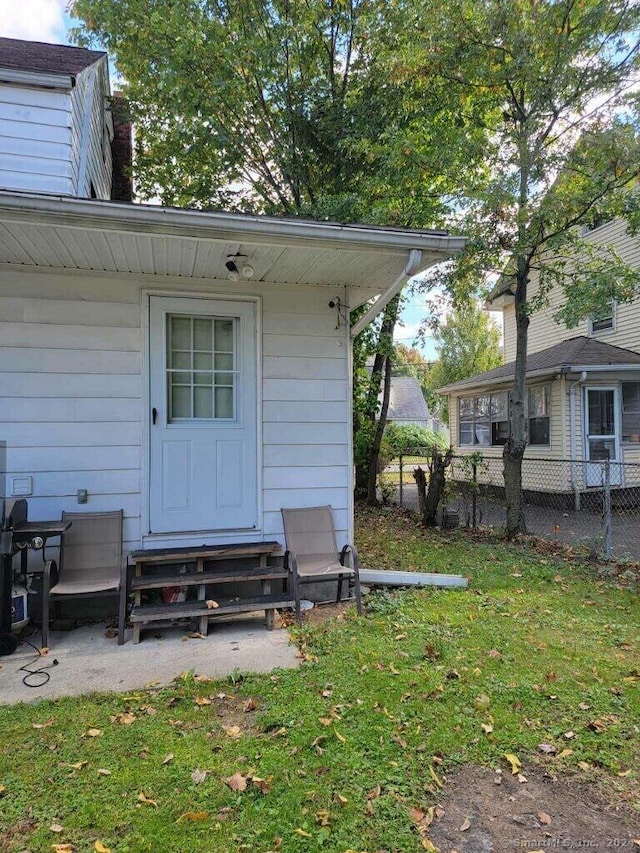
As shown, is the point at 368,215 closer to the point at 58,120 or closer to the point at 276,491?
the point at 58,120

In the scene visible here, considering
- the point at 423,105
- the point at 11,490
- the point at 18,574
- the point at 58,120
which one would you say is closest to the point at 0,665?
the point at 18,574

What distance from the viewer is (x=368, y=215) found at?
804 centimetres

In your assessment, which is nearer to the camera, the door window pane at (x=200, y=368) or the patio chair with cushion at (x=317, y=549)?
the patio chair with cushion at (x=317, y=549)

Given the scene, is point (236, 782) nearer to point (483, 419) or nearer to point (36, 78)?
point (36, 78)

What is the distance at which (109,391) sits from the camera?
163 inches

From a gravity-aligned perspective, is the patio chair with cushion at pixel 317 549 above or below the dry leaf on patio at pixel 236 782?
above

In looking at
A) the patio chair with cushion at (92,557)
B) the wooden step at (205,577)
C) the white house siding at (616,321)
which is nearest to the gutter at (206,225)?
the patio chair with cushion at (92,557)

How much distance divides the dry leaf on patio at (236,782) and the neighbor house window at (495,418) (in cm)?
884

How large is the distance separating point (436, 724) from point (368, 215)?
741cm

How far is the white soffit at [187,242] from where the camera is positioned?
124 inches

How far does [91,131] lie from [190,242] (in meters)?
4.33

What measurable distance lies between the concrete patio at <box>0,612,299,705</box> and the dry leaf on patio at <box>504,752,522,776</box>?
138 centimetres

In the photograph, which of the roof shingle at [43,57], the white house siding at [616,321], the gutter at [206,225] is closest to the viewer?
the gutter at [206,225]

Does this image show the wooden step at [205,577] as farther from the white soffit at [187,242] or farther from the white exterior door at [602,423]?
the white exterior door at [602,423]
